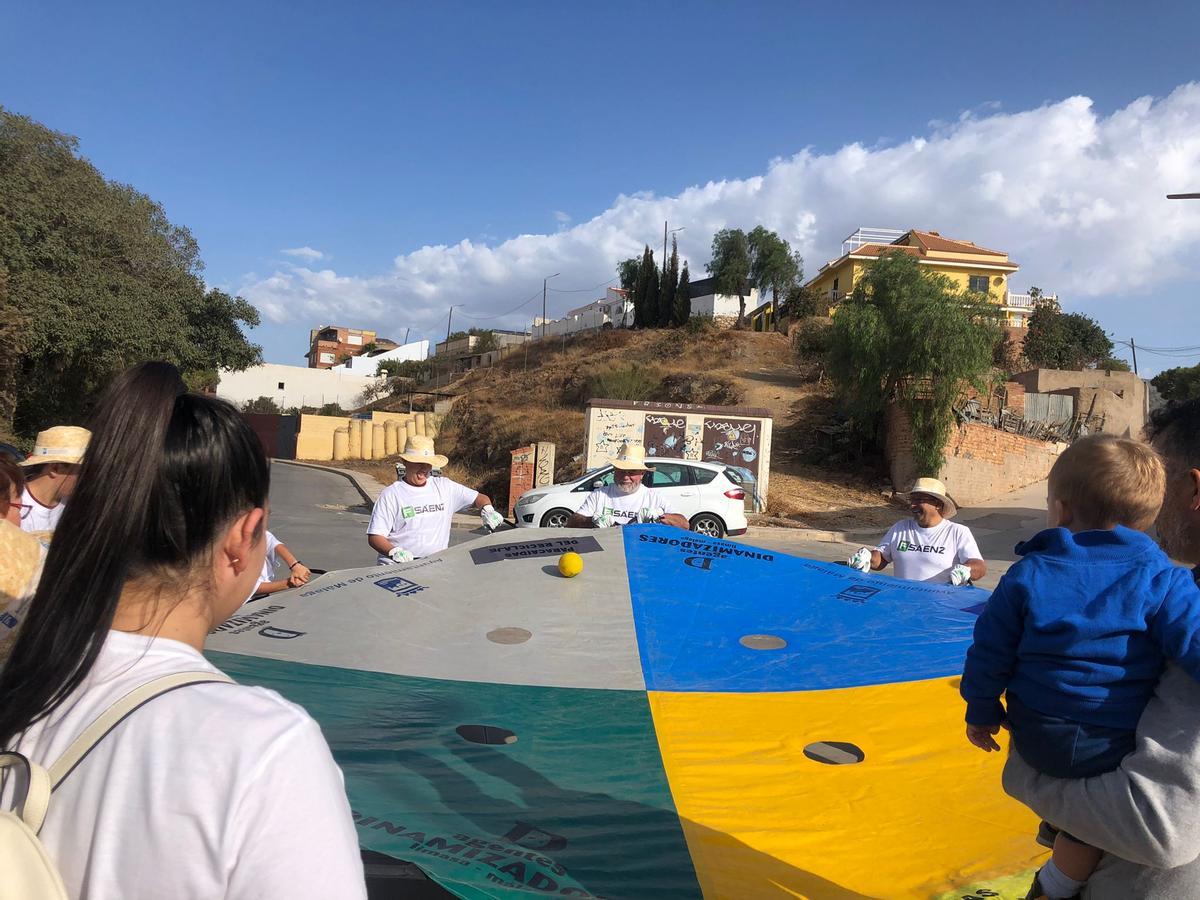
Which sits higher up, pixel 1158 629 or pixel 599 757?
pixel 1158 629

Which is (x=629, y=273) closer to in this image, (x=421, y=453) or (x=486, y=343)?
(x=486, y=343)

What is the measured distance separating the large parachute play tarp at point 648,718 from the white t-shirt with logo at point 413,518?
0.77 meters

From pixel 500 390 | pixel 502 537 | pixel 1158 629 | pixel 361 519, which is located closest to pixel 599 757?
pixel 1158 629

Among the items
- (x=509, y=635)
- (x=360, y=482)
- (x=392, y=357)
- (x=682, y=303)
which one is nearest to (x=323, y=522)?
(x=360, y=482)

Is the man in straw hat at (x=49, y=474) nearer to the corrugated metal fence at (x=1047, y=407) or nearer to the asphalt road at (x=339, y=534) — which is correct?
the asphalt road at (x=339, y=534)

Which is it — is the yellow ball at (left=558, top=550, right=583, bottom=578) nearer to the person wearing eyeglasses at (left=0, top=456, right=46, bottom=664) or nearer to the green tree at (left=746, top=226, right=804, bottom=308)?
the person wearing eyeglasses at (left=0, top=456, right=46, bottom=664)

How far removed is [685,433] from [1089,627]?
847 inches

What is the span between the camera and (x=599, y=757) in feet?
11.2

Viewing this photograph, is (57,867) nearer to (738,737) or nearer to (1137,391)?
(738,737)

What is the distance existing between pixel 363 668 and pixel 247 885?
3477 millimetres

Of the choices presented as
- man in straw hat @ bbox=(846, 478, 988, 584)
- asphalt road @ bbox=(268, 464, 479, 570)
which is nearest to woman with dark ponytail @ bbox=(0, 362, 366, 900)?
man in straw hat @ bbox=(846, 478, 988, 584)

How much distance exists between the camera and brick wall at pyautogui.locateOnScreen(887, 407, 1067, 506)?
77.4 ft

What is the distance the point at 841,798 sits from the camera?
3109mm

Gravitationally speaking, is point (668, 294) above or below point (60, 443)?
above
